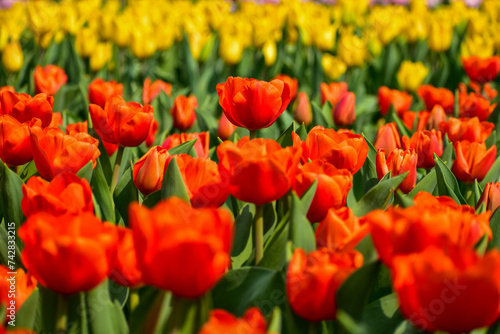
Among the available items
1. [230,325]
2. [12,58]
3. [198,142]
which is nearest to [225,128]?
[198,142]

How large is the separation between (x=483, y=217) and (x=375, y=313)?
0.27 meters

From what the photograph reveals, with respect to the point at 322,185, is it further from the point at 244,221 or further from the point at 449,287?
the point at 449,287

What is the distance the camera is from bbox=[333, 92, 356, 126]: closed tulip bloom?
92.7 inches

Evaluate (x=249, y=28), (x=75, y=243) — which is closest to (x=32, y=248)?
(x=75, y=243)

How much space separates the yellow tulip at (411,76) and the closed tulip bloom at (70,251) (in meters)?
2.89

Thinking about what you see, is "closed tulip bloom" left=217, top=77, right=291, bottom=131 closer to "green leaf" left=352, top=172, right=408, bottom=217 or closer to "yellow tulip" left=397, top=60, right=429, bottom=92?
"green leaf" left=352, top=172, right=408, bottom=217

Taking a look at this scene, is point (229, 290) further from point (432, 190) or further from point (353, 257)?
point (432, 190)

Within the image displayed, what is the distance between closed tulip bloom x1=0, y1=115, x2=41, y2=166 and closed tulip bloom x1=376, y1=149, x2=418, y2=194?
35.1 inches

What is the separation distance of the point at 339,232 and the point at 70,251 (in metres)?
0.48

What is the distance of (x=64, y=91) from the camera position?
9.95ft

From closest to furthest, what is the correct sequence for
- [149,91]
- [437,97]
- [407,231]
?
[407,231]
[149,91]
[437,97]

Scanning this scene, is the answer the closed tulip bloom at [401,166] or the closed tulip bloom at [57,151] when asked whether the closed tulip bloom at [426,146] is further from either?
the closed tulip bloom at [57,151]

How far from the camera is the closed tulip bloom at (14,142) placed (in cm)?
143

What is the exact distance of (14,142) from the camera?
4.73 feet
